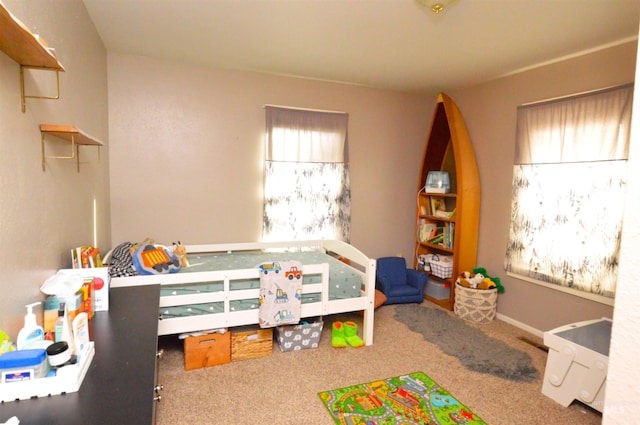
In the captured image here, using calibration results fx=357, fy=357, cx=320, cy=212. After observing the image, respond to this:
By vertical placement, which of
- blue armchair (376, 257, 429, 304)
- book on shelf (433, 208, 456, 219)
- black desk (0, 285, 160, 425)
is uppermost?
book on shelf (433, 208, 456, 219)

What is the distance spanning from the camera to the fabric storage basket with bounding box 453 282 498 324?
11.2 ft

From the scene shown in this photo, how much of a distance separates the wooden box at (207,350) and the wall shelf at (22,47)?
5.85 ft

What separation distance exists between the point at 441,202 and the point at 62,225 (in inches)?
144

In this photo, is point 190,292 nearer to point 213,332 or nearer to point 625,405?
point 213,332

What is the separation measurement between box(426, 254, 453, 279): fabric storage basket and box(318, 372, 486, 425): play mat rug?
1624mm

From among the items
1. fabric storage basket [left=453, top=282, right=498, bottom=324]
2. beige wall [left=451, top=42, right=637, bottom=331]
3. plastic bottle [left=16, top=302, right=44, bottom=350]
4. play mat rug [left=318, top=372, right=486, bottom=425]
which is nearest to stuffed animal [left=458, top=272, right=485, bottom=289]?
fabric storage basket [left=453, top=282, right=498, bottom=324]

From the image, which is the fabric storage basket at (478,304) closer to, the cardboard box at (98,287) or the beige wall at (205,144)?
the beige wall at (205,144)

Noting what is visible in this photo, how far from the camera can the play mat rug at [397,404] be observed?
2031mm

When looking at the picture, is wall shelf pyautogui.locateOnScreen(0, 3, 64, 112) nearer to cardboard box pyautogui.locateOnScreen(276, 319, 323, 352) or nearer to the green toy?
cardboard box pyautogui.locateOnScreen(276, 319, 323, 352)

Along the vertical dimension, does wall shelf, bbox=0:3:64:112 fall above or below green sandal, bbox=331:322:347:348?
above

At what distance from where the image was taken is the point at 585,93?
2.83 m

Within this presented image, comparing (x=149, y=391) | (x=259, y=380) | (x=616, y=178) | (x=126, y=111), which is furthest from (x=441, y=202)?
(x=149, y=391)

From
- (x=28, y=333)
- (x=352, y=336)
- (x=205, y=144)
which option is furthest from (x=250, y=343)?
(x=205, y=144)

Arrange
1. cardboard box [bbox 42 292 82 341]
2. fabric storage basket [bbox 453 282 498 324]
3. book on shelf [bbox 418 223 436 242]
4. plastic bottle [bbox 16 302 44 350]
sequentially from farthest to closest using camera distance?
1. book on shelf [bbox 418 223 436 242]
2. fabric storage basket [bbox 453 282 498 324]
3. cardboard box [bbox 42 292 82 341]
4. plastic bottle [bbox 16 302 44 350]
